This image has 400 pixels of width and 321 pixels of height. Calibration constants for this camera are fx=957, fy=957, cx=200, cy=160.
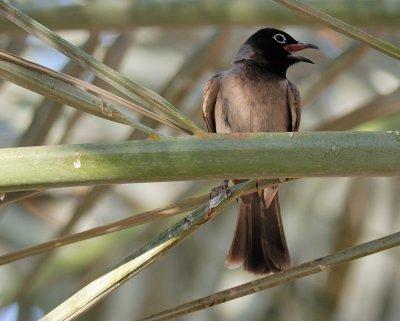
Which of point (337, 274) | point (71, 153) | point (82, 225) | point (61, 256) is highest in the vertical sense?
point (82, 225)

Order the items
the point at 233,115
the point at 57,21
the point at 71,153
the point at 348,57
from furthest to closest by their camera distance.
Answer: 1. the point at 233,115
2. the point at 348,57
3. the point at 57,21
4. the point at 71,153

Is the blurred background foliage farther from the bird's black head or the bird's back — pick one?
the bird's black head

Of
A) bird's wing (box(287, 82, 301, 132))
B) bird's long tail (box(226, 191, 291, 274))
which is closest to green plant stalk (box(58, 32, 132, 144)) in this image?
bird's long tail (box(226, 191, 291, 274))

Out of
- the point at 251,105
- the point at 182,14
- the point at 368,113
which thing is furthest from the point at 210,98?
the point at 182,14

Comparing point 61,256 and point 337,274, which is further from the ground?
point 61,256

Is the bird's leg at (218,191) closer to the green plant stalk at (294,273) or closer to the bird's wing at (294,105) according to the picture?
the green plant stalk at (294,273)

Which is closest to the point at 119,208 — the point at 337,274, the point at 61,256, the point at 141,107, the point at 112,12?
the point at 61,256

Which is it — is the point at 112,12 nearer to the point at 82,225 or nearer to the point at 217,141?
the point at 217,141
